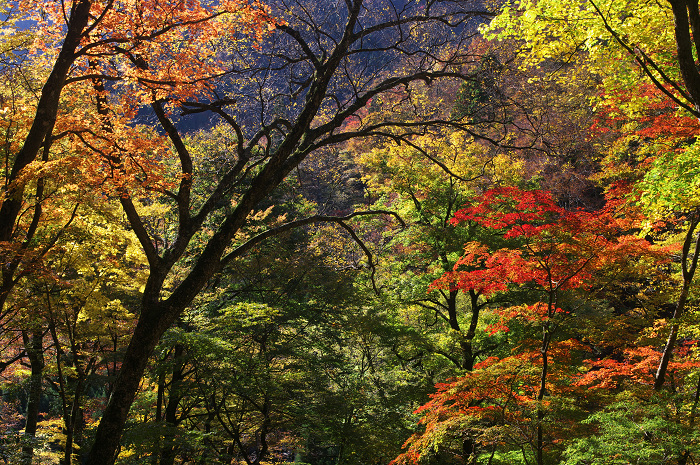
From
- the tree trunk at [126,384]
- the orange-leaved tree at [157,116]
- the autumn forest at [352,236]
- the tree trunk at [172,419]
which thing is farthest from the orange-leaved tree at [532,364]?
the tree trunk at [172,419]

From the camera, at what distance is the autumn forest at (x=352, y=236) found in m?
4.26

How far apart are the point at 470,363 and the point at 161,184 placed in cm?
707

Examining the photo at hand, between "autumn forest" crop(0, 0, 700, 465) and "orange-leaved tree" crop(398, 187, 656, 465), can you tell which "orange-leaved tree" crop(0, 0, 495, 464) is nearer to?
"autumn forest" crop(0, 0, 700, 465)

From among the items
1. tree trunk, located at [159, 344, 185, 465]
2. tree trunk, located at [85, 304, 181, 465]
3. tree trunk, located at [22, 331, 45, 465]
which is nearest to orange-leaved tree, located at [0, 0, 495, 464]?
tree trunk, located at [85, 304, 181, 465]

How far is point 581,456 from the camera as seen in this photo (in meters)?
4.03

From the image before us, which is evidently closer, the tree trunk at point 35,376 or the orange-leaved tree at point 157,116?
the orange-leaved tree at point 157,116

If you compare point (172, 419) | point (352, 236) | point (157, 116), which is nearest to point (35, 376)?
point (172, 419)

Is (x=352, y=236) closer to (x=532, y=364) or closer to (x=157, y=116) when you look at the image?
(x=157, y=116)

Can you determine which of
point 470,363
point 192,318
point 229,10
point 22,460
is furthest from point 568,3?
point 22,460

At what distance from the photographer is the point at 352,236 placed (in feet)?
17.6

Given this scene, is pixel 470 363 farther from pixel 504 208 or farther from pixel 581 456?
pixel 581 456

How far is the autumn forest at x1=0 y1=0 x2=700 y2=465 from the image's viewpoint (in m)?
4.26

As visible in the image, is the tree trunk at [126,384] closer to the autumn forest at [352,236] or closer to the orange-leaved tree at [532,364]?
the autumn forest at [352,236]

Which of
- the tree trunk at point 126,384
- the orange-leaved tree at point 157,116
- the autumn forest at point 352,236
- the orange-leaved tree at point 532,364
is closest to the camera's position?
the tree trunk at point 126,384
